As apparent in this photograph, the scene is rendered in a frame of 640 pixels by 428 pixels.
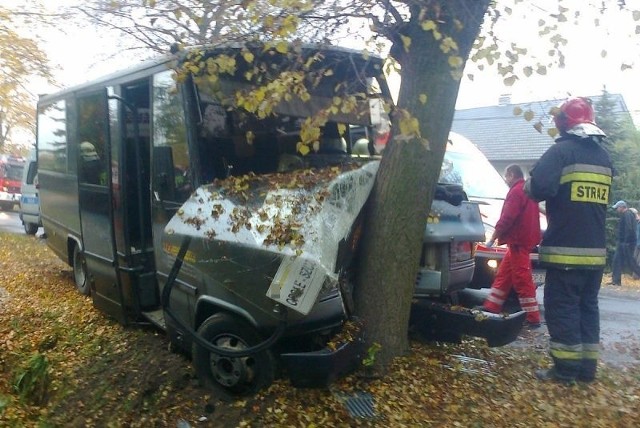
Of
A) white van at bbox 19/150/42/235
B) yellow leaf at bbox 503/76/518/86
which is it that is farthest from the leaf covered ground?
white van at bbox 19/150/42/235

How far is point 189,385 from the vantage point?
16.2 ft

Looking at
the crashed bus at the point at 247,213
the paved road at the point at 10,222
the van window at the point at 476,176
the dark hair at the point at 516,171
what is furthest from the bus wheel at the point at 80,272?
the paved road at the point at 10,222

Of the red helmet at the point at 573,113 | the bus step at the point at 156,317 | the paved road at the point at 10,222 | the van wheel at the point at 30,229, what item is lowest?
the paved road at the point at 10,222

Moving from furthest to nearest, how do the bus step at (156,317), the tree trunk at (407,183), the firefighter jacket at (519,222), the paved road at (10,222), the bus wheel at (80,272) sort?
1. the paved road at (10,222)
2. the bus wheel at (80,272)
3. the firefighter jacket at (519,222)
4. the bus step at (156,317)
5. the tree trunk at (407,183)

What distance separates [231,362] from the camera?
15.0ft

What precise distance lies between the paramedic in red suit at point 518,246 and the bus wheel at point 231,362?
9.51 feet

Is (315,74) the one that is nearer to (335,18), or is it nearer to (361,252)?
(335,18)

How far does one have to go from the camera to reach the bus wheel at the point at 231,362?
4.41 m

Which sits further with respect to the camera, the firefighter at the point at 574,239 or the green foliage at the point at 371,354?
the firefighter at the point at 574,239

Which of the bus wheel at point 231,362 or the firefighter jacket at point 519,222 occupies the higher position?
the firefighter jacket at point 519,222

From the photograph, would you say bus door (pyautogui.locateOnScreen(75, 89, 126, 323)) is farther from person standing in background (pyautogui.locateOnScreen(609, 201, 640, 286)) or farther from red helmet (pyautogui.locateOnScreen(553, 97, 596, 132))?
person standing in background (pyautogui.locateOnScreen(609, 201, 640, 286))

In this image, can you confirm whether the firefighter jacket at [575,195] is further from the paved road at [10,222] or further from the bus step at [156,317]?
the paved road at [10,222]

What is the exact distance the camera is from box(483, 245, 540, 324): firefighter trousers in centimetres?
648

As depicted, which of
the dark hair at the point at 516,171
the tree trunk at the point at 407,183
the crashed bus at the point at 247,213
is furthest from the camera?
the dark hair at the point at 516,171
